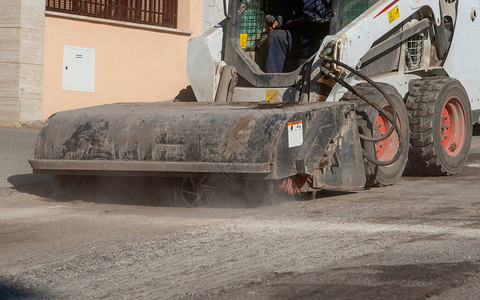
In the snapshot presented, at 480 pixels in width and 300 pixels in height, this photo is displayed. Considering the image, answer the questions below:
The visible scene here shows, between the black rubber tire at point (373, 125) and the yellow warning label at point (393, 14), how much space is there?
74 centimetres

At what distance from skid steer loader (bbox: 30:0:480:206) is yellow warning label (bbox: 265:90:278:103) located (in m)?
0.01

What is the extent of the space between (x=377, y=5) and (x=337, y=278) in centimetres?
498

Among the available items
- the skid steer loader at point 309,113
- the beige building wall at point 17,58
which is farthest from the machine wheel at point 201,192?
the beige building wall at point 17,58

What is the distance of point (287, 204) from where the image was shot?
759 centimetres

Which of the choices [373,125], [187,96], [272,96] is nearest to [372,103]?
[373,125]

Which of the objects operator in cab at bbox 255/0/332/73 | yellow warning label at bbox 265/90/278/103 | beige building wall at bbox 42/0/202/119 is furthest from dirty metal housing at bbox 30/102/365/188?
beige building wall at bbox 42/0/202/119

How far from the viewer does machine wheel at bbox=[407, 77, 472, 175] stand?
30.7 ft

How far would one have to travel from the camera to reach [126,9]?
1744 centimetres

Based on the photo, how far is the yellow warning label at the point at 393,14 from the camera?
9109 mm

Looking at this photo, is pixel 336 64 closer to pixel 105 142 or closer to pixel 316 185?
pixel 316 185

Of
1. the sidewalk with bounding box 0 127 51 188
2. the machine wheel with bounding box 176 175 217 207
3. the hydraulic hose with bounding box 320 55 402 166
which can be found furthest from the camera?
the sidewalk with bounding box 0 127 51 188

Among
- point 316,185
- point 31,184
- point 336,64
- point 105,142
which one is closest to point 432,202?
point 316,185

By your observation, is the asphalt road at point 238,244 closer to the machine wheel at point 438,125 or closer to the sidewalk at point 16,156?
the machine wheel at point 438,125

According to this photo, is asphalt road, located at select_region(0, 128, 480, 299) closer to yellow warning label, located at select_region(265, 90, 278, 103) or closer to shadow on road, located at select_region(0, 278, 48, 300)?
shadow on road, located at select_region(0, 278, 48, 300)
